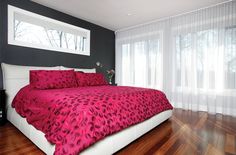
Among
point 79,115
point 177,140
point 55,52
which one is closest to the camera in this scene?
point 79,115

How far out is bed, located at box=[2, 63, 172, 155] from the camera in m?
1.49

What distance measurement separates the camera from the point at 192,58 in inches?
141

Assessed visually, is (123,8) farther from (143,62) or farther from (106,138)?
(106,138)

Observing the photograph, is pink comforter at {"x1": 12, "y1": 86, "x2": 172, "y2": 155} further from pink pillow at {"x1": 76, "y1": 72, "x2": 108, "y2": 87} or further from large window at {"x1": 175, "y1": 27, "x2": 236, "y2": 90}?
large window at {"x1": 175, "y1": 27, "x2": 236, "y2": 90}

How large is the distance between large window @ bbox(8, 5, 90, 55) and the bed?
0.59m

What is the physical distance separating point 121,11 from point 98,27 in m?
1.26

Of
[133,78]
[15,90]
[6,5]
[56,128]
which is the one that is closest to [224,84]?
[133,78]

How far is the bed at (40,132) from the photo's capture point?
1.49 meters

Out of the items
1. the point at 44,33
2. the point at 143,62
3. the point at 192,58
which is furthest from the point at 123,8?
the point at 192,58

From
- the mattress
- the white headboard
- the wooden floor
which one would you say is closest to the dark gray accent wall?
the white headboard

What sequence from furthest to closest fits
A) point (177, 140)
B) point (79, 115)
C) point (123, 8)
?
point (123, 8)
point (177, 140)
point (79, 115)

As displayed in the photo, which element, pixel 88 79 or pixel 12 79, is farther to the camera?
pixel 88 79

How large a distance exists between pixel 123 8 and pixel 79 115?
284cm

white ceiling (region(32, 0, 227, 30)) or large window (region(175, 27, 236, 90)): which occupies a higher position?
white ceiling (region(32, 0, 227, 30))
